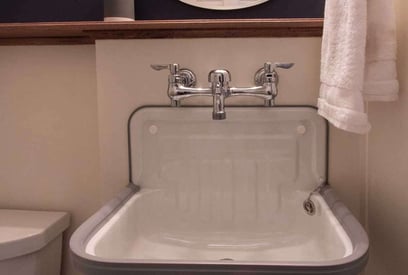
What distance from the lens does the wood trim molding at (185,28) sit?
113 centimetres

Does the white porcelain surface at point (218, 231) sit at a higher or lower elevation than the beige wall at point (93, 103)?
lower

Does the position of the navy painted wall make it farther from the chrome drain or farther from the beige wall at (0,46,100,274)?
the chrome drain

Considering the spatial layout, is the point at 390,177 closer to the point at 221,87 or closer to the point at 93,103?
the point at 221,87

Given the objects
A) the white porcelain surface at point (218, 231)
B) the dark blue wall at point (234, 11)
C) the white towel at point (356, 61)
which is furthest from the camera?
the dark blue wall at point (234, 11)

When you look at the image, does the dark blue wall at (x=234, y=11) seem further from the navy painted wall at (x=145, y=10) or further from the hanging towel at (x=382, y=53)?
the hanging towel at (x=382, y=53)

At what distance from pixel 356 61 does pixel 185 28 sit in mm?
503

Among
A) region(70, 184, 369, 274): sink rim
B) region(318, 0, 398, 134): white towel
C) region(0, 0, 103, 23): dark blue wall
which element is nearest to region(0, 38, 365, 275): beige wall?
region(0, 0, 103, 23): dark blue wall

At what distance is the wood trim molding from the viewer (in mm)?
1135

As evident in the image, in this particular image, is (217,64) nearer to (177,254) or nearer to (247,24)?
(247,24)

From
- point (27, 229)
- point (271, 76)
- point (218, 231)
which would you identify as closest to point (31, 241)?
point (27, 229)

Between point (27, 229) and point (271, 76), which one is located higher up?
point (271, 76)

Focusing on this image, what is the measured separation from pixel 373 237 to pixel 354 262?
46 cm

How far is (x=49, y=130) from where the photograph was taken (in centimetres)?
139

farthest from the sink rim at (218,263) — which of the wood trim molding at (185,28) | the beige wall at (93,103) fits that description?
the wood trim molding at (185,28)
